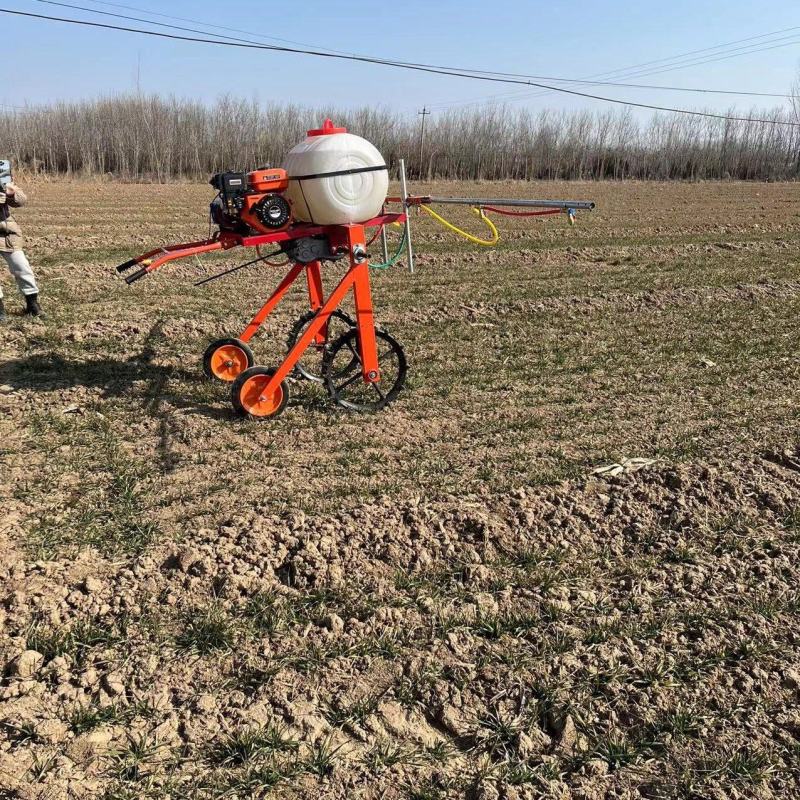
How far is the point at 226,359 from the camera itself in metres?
6.54

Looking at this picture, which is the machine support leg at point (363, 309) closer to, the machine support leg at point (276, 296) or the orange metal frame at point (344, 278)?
the orange metal frame at point (344, 278)

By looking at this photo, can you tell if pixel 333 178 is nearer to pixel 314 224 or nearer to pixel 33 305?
pixel 314 224

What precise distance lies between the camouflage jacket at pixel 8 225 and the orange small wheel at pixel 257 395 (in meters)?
4.44

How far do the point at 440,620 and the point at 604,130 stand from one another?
180 feet

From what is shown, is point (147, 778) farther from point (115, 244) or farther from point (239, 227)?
point (115, 244)

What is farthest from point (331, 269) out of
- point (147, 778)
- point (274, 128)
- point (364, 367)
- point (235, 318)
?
point (274, 128)

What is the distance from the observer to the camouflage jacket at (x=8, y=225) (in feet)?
26.5

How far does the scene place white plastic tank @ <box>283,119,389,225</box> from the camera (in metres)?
5.23

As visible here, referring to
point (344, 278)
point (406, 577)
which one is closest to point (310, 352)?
point (344, 278)

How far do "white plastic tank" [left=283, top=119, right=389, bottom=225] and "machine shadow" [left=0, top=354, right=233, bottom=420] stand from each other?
1898 millimetres

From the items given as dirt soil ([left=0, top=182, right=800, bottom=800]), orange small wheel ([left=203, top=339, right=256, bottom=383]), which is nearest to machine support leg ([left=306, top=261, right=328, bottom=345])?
dirt soil ([left=0, top=182, right=800, bottom=800])

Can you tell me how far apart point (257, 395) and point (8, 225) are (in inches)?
185

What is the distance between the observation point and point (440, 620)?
3521 mm

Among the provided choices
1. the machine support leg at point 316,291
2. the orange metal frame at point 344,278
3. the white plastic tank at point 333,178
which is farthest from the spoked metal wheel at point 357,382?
the white plastic tank at point 333,178
